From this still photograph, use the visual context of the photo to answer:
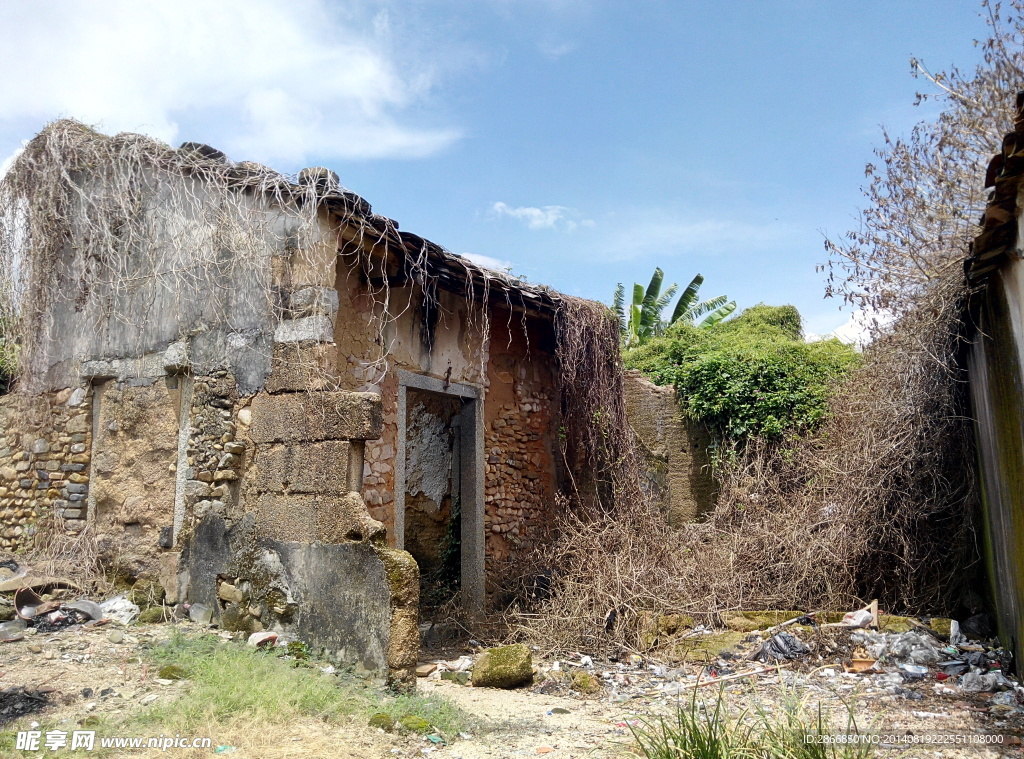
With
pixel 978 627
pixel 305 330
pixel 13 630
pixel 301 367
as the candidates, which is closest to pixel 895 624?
pixel 978 627

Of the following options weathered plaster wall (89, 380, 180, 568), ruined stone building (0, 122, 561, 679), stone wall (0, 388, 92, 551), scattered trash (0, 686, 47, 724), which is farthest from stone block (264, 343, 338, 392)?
scattered trash (0, 686, 47, 724)

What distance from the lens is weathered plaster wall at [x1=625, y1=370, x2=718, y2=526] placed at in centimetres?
986

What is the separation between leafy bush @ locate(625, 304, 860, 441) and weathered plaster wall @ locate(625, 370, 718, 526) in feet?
0.80

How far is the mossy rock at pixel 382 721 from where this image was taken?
4430mm

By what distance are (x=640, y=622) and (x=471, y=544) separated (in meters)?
1.93

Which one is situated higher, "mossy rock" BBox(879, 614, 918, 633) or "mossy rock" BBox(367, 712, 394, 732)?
"mossy rock" BBox(879, 614, 918, 633)

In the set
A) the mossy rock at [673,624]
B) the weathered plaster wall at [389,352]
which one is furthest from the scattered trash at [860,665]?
the weathered plaster wall at [389,352]

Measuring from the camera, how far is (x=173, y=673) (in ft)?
15.8

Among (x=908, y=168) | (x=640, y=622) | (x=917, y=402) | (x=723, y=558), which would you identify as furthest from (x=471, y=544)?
(x=908, y=168)

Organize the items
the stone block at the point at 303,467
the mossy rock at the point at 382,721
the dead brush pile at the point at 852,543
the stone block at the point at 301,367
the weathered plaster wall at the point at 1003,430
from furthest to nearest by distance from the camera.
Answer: the dead brush pile at the point at 852,543 < the stone block at the point at 301,367 < the stone block at the point at 303,467 < the weathered plaster wall at the point at 1003,430 < the mossy rock at the point at 382,721

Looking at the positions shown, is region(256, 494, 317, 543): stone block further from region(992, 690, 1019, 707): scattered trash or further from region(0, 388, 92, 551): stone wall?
region(992, 690, 1019, 707): scattered trash

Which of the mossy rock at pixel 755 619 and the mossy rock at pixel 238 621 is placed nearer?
the mossy rock at pixel 238 621

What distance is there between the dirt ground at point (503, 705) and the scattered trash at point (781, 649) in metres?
0.27

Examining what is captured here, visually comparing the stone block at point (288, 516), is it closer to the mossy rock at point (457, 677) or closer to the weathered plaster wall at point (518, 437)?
the mossy rock at point (457, 677)
